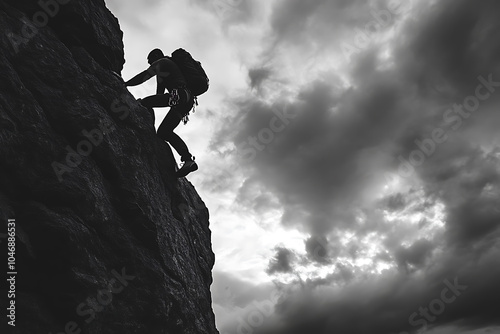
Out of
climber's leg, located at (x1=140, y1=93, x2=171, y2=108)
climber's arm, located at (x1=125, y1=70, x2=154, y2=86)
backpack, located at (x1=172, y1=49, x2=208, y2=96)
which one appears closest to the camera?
climber's arm, located at (x1=125, y1=70, x2=154, y2=86)

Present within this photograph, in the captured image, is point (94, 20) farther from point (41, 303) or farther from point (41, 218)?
point (41, 303)

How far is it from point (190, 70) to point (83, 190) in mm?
7741

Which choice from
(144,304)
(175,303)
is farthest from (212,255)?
(144,304)

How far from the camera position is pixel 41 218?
9.30 m

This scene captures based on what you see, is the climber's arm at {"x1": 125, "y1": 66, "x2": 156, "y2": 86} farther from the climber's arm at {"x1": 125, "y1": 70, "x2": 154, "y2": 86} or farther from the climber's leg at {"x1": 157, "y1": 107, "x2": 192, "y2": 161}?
the climber's leg at {"x1": 157, "y1": 107, "x2": 192, "y2": 161}

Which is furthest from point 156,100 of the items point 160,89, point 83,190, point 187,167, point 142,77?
point 83,190

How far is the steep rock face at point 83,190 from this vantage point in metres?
9.27

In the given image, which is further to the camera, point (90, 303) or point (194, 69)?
point (194, 69)

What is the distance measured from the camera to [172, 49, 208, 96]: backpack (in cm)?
1648

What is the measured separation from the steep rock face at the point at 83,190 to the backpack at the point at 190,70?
2.42m

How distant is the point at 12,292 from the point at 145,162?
6.26 meters

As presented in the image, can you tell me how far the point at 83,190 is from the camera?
10.6 meters

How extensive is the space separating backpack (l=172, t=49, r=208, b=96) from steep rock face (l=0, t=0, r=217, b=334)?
2.42m

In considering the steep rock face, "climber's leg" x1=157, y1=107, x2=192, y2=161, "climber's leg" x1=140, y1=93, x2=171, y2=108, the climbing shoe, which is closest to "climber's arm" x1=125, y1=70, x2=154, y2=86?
the steep rock face
